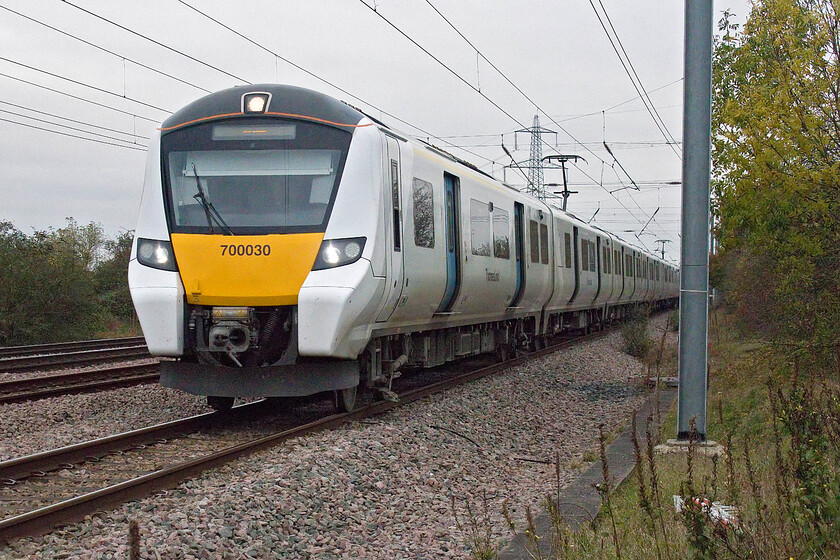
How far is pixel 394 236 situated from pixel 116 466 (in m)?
3.44

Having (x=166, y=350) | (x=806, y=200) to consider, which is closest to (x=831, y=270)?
(x=806, y=200)

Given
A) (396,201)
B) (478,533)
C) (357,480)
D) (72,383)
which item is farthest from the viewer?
(72,383)

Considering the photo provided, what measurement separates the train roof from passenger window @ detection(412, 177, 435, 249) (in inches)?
54.3

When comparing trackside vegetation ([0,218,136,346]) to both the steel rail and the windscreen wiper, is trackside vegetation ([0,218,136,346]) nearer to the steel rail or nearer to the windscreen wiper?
the steel rail

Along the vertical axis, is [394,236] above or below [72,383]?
above

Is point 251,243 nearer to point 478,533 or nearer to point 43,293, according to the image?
point 478,533

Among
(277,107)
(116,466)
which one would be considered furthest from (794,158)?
(116,466)

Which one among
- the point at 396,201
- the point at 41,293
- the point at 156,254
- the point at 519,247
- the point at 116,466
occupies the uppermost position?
the point at 396,201

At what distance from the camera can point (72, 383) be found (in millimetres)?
12055

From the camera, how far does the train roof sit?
335 inches

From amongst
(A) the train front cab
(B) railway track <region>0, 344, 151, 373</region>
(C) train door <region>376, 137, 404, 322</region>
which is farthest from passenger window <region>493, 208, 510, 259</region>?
(B) railway track <region>0, 344, 151, 373</region>

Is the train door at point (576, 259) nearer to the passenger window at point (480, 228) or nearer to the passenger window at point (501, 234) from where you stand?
the passenger window at point (501, 234)

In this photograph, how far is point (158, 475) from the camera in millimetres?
6043

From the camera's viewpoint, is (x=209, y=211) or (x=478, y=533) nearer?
(x=478, y=533)
